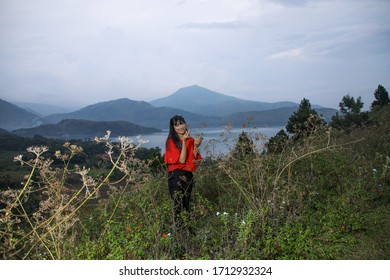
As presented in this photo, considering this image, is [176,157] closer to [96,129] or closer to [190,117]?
[190,117]

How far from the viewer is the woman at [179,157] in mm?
4367

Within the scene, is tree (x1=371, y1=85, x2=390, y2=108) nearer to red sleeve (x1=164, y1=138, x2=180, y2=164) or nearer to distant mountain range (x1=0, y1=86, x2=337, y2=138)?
distant mountain range (x1=0, y1=86, x2=337, y2=138)

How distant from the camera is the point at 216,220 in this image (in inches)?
190

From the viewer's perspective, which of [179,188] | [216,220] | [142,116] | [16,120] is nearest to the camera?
[179,188]


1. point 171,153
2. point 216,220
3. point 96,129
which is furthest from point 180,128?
point 96,129

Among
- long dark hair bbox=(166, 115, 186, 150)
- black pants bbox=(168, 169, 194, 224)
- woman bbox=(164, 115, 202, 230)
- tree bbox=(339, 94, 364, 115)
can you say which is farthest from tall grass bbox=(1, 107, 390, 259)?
tree bbox=(339, 94, 364, 115)

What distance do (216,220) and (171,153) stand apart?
1190 mm

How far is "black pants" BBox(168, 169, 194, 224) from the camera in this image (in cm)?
439

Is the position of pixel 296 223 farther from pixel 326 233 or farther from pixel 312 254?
pixel 312 254

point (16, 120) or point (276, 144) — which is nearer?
point (276, 144)

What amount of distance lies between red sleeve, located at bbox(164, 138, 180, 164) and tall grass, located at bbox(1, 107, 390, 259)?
0.44 m

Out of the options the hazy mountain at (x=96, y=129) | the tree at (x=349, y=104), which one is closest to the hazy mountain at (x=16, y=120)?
the hazy mountain at (x=96, y=129)
